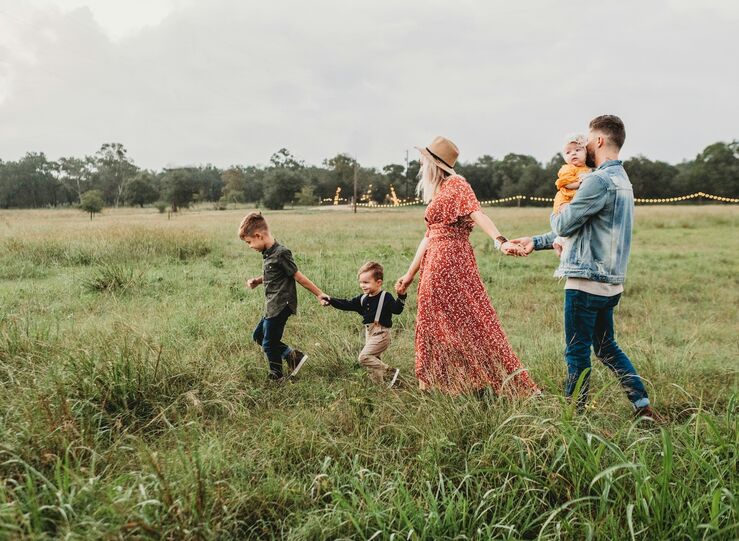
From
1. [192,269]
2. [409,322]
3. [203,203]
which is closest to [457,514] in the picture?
[409,322]

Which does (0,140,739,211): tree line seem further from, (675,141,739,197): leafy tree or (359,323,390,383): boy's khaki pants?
(359,323,390,383): boy's khaki pants

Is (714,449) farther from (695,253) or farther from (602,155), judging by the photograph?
(695,253)

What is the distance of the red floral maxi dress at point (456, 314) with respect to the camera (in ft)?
12.4

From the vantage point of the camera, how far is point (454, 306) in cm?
385

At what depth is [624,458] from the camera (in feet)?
7.75

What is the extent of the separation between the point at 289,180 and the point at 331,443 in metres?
60.4

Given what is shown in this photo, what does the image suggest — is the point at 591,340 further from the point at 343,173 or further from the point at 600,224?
the point at 343,173

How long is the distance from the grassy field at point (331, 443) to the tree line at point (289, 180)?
4809 centimetres

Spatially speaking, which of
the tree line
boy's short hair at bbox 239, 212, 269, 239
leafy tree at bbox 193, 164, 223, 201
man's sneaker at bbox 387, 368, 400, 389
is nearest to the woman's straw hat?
boy's short hair at bbox 239, 212, 269, 239

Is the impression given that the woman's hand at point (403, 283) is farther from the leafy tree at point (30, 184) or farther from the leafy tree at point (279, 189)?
the leafy tree at point (30, 184)

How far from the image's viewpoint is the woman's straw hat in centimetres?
388

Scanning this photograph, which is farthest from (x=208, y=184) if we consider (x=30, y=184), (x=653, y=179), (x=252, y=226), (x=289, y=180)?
(x=252, y=226)

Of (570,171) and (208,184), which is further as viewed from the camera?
(208,184)

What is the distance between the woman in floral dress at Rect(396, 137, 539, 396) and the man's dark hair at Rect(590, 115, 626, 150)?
1.03 m
